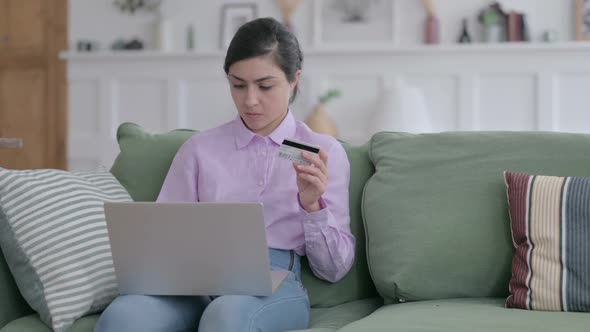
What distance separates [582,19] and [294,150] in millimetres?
3490

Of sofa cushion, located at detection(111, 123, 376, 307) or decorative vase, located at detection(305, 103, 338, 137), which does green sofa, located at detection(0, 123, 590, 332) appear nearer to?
sofa cushion, located at detection(111, 123, 376, 307)

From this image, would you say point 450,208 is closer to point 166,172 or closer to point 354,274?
point 354,274

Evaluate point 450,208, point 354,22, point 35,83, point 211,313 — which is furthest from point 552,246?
point 35,83

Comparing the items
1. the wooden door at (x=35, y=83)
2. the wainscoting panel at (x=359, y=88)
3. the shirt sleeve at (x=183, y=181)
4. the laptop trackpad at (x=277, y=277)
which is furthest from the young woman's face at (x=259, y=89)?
the wooden door at (x=35, y=83)

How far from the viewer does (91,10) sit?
17.1ft

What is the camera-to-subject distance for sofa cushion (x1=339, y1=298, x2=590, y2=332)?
1487mm

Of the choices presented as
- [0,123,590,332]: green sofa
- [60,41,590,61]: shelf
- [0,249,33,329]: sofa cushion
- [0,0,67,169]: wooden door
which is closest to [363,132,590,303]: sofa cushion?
[0,123,590,332]: green sofa

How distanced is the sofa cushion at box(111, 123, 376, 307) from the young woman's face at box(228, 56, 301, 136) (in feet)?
0.80

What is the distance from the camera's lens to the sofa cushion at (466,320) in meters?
1.49

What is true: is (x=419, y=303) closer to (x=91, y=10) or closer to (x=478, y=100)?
(x=478, y=100)

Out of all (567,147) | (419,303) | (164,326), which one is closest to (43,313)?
(164,326)

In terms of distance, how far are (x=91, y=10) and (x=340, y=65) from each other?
1723 mm

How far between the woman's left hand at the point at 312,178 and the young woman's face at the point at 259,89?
25 centimetres

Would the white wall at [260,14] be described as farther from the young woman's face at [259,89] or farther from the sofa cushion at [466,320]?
the sofa cushion at [466,320]
